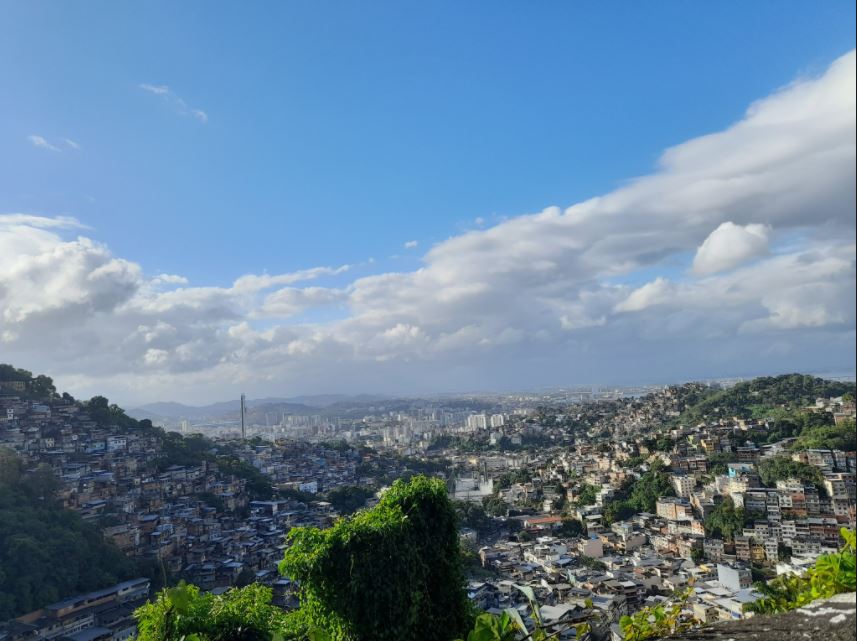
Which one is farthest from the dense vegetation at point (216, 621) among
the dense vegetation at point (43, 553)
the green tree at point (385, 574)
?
the dense vegetation at point (43, 553)

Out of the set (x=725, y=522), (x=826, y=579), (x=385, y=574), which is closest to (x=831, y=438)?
(x=725, y=522)

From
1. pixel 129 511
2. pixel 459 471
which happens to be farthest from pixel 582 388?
pixel 129 511

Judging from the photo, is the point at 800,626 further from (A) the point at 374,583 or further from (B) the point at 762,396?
(B) the point at 762,396

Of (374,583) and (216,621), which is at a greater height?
(374,583)

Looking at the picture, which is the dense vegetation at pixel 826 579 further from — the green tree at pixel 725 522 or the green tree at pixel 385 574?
the green tree at pixel 725 522

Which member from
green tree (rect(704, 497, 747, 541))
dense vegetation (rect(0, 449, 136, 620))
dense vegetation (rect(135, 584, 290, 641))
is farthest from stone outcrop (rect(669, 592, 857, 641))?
green tree (rect(704, 497, 747, 541))

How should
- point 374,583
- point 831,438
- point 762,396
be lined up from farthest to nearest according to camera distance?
point 762,396, point 831,438, point 374,583
